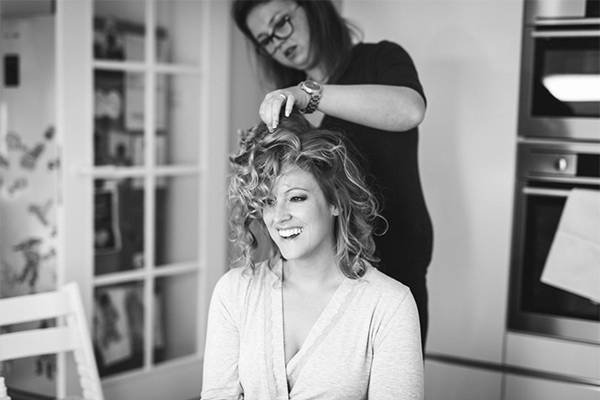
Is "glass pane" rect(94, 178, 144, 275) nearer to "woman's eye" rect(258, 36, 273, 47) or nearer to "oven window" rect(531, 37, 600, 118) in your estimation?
"woman's eye" rect(258, 36, 273, 47)

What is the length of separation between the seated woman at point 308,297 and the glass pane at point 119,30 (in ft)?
4.23

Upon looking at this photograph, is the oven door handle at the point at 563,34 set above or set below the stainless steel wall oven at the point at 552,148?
above

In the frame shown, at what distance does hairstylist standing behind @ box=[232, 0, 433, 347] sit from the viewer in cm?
160

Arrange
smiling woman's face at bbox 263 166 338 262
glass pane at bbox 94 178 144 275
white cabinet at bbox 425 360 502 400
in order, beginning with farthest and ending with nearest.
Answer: glass pane at bbox 94 178 144 275 → white cabinet at bbox 425 360 502 400 → smiling woman's face at bbox 263 166 338 262

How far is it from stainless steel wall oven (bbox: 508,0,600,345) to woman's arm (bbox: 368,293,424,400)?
3.63 feet

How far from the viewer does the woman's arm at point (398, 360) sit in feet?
4.90

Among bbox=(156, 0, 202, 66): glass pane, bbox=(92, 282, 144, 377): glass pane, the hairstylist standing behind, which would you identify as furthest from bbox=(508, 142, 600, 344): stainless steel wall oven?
bbox=(92, 282, 144, 377): glass pane

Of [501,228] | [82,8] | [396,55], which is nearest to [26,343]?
[82,8]

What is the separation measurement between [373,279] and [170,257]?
1553 millimetres

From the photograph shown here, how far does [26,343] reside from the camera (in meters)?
2.15

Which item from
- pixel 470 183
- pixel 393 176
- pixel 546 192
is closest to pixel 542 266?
pixel 546 192

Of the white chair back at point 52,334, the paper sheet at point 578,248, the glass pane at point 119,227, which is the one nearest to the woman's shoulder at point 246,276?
the white chair back at point 52,334

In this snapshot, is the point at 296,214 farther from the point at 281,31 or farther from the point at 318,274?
the point at 281,31

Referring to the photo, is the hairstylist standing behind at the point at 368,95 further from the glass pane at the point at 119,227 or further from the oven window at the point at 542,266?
the glass pane at the point at 119,227
